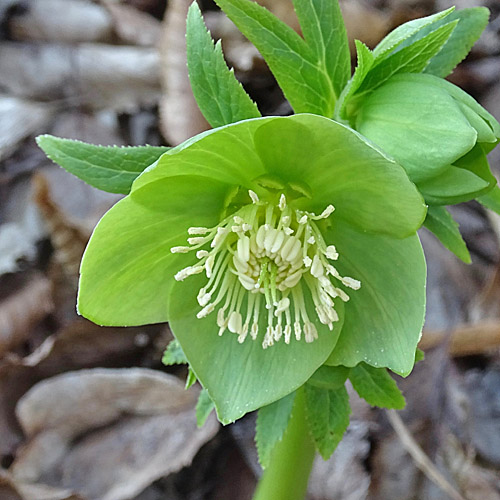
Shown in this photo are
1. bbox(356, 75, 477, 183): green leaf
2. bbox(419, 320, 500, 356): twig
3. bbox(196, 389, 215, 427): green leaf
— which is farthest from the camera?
bbox(419, 320, 500, 356): twig

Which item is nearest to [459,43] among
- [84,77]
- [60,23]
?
[84,77]

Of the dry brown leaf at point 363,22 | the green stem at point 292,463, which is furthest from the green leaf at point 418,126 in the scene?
the dry brown leaf at point 363,22

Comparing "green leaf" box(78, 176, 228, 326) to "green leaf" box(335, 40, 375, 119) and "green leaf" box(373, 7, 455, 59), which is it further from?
"green leaf" box(373, 7, 455, 59)

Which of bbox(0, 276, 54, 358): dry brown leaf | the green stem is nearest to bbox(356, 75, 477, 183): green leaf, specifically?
the green stem

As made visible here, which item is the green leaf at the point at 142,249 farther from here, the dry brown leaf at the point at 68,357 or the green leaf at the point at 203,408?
the dry brown leaf at the point at 68,357

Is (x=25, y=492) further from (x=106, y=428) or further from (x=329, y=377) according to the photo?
(x=329, y=377)

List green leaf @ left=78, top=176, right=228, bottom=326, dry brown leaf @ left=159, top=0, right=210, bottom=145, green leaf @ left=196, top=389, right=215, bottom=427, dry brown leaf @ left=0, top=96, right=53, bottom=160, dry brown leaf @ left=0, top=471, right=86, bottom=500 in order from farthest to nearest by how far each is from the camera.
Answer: dry brown leaf @ left=0, top=96, right=53, bottom=160 < dry brown leaf @ left=159, top=0, right=210, bottom=145 < dry brown leaf @ left=0, top=471, right=86, bottom=500 < green leaf @ left=196, top=389, right=215, bottom=427 < green leaf @ left=78, top=176, right=228, bottom=326

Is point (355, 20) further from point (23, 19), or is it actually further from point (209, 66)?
point (209, 66)
